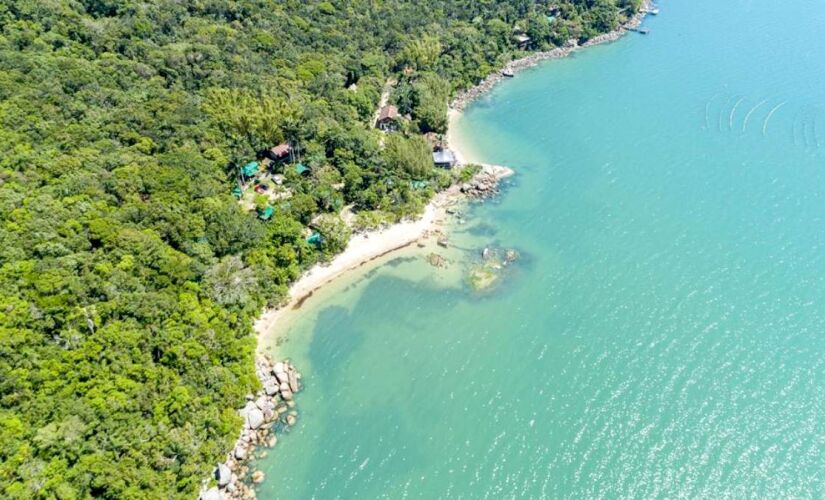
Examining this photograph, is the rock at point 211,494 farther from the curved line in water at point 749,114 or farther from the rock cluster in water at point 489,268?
the curved line in water at point 749,114

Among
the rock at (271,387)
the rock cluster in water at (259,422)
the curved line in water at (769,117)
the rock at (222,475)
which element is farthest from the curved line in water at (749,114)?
the rock at (222,475)

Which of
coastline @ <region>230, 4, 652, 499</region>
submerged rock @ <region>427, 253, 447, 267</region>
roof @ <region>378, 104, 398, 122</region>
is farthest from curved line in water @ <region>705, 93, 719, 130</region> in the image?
submerged rock @ <region>427, 253, 447, 267</region>

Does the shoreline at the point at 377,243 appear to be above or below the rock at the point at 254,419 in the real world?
above

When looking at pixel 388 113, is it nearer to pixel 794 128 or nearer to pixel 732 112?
pixel 732 112

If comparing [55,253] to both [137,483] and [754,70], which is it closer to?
[137,483]

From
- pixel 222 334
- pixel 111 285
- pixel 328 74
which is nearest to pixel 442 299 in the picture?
pixel 222 334

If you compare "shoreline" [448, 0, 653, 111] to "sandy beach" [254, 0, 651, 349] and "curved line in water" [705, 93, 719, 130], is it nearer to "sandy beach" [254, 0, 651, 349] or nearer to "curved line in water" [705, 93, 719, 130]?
"sandy beach" [254, 0, 651, 349]
